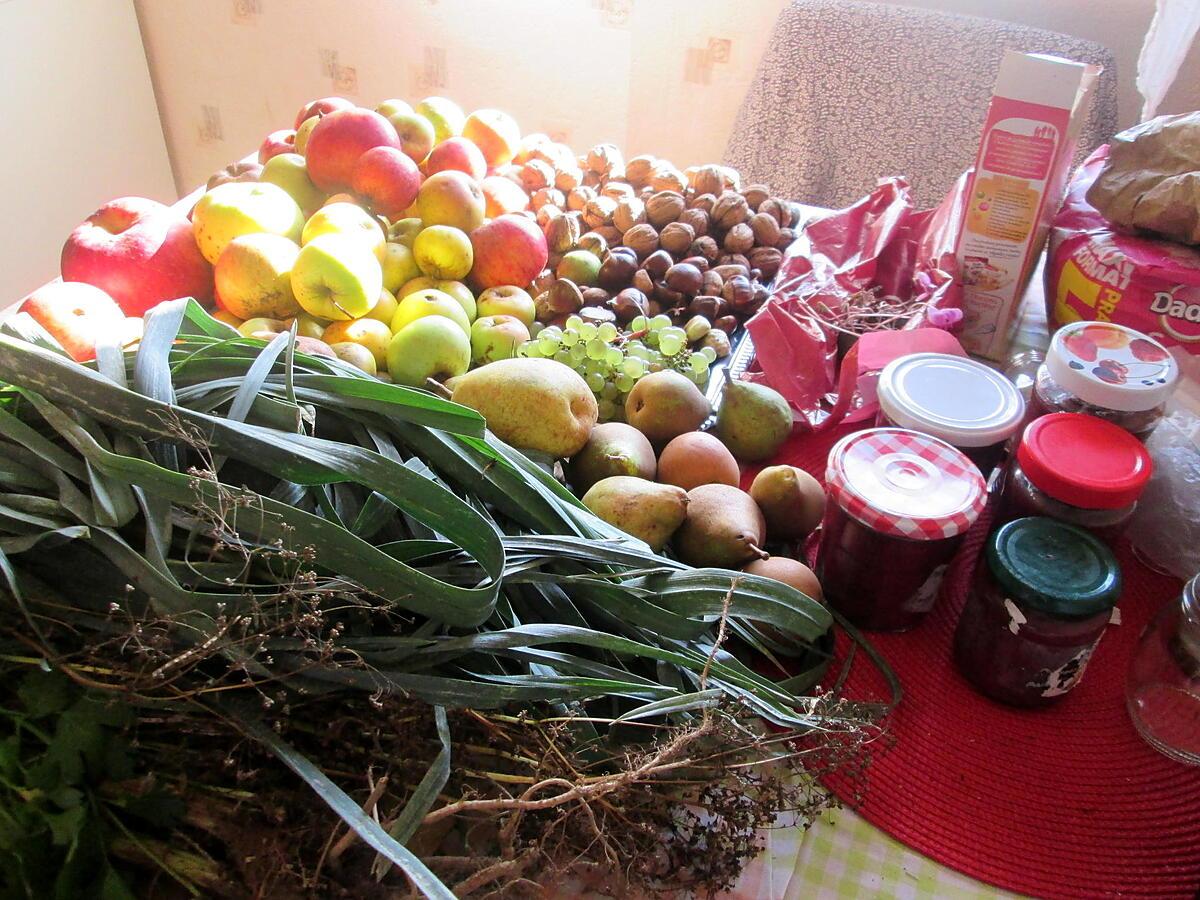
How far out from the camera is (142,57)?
102 inches

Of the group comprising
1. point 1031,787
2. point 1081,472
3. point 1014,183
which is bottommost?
point 1031,787

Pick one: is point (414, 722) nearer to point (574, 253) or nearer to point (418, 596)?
point (418, 596)

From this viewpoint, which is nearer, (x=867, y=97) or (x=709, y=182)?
(x=709, y=182)

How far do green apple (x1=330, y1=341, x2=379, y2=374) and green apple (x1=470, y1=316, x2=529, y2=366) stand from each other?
0.15 metres

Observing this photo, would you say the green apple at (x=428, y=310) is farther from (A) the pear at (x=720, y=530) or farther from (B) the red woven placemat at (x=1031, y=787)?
(B) the red woven placemat at (x=1031, y=787)

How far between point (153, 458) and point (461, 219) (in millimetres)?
737

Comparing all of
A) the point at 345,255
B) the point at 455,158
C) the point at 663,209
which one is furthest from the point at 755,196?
the point at 345,255

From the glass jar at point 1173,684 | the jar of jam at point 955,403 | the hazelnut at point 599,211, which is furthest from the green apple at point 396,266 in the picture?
the glass jar at point 1173,684

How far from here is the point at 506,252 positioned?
3.96ft

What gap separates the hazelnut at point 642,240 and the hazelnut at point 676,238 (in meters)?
0.02

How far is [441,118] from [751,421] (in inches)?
34.1

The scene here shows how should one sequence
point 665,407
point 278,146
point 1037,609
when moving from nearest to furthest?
point 1037,609 → point 665,407 → point 278,146

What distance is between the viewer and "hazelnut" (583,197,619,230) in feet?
4.48

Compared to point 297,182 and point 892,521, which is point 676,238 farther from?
point 892,521
